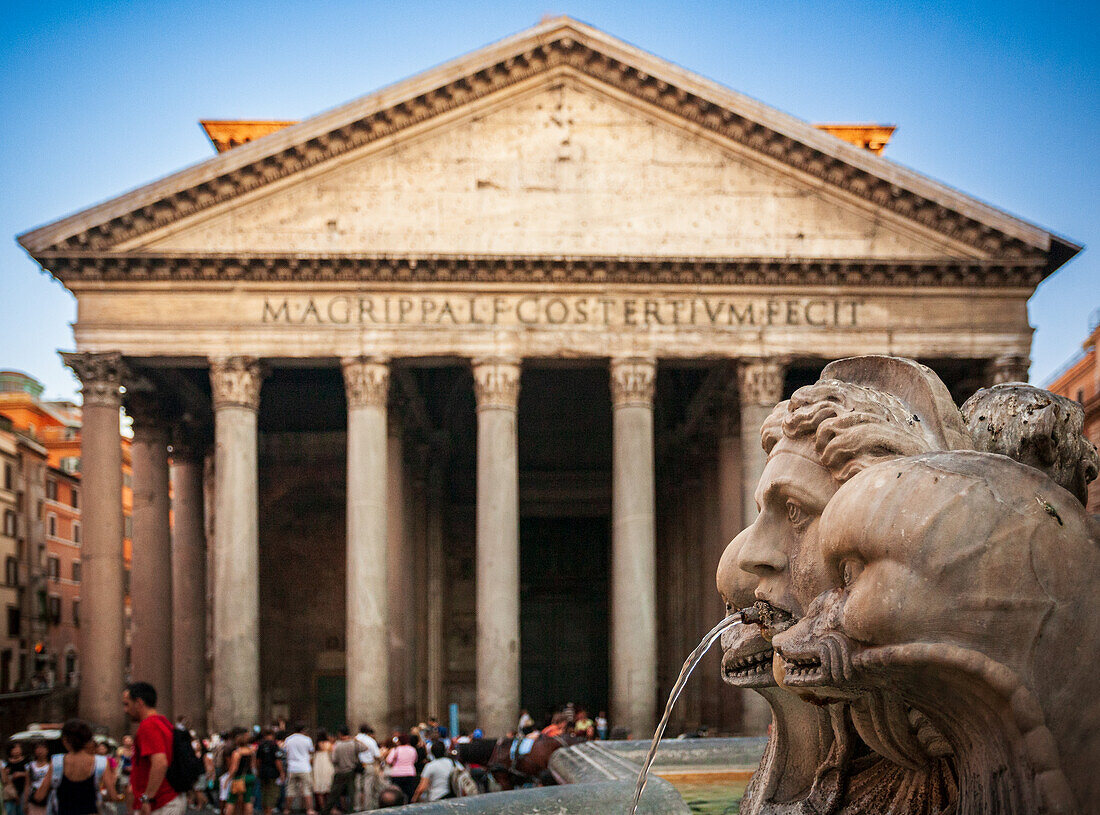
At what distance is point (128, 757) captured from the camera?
17547mm

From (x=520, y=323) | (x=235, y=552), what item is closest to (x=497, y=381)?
(x=520, y=323)

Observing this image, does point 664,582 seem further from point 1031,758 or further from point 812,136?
point 1031,758

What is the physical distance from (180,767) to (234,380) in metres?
Answer: 13.7

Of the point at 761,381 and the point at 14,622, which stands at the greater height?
the point at 761,381

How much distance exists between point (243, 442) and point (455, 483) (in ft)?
36.7

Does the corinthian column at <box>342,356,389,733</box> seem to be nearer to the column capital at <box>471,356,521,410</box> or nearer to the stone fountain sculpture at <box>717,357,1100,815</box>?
the column capital at <box>471,356,521,410</box>

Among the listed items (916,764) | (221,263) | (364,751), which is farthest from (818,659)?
(221,263)

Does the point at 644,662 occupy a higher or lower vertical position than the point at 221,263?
lower

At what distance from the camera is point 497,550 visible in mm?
19672

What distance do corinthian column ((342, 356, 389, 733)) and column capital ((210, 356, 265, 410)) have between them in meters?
1.52

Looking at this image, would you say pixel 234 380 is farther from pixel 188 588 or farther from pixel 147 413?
pixel 188 588

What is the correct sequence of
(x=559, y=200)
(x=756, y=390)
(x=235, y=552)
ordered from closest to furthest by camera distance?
(x=235, y=552) < (x=756, y=390) < (x=559, y=200)

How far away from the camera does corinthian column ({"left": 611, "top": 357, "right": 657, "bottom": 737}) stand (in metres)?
19.7

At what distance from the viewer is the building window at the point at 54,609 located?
4353 centimetres
